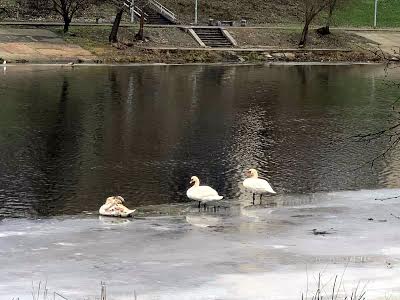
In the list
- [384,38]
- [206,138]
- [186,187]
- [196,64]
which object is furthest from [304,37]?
[186,187]

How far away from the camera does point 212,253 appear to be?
14.8 metres

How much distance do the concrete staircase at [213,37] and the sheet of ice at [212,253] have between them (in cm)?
4689

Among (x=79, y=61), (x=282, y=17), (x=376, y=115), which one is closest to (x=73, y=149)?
(x=376, y=115)

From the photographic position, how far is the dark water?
73.8 feet

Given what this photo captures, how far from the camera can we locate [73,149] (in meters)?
27.4

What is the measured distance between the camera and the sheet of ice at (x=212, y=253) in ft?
41.1

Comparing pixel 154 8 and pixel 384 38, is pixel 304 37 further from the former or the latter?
pixel 154 8

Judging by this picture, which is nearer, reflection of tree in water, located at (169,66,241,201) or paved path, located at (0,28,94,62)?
reflection of tree in water, located at (169,66,241,201)

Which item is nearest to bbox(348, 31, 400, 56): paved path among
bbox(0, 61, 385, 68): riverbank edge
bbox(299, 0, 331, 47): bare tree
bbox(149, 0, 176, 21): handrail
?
bbox(0, 61, 385, 68): riverbank edge

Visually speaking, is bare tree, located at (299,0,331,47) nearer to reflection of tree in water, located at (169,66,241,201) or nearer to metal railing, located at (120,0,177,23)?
metal railing, located at (120,0,177,23)

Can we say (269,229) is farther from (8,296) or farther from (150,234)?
(8,296)

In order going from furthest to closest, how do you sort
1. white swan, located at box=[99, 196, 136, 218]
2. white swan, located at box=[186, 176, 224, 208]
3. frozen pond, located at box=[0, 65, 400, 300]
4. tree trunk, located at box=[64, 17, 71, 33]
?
tree trunk, located at box=[64, 17, 71, 33] < white swan, located at box=[186, 176, 224, 208] < white swan, located at box=[99, 196, 136, 218] < frozen pond, located at box=[0, 65, 400, 300]

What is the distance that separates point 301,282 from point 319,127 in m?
21.6

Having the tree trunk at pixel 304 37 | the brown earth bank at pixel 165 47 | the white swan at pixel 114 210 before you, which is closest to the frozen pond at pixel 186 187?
the white swan at pixel 114 210
